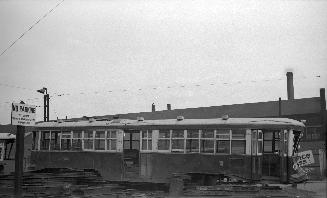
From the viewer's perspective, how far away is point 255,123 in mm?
16047

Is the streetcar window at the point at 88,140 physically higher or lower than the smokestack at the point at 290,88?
lower

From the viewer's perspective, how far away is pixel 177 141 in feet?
56.0

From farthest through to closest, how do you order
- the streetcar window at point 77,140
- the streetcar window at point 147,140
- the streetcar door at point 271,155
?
the streetcar window at point 77,140, the streetcar window at point 147,140, the streetcar door at point 271,155

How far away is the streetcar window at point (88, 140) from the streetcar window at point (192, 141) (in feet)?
16.5

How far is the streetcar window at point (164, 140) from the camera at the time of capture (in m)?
17.2

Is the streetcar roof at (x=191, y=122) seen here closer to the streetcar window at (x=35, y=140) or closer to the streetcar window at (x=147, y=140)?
the streetcar window at (x=147, y=140)

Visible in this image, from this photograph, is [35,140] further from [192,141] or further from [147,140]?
[192,141]

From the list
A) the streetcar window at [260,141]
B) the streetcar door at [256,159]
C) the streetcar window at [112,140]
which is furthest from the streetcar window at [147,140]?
the streetcar window at [260,141]

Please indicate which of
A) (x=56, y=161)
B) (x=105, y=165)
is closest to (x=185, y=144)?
(x=105, y=165)

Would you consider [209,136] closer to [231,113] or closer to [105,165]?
[105,165]

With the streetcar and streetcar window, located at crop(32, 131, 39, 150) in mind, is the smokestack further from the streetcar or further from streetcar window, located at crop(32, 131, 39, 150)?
streetcar window, located at crop(32, 131, 39, 150)

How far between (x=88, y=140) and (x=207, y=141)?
613 cm

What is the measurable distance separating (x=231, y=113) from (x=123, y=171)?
2681 centimetres

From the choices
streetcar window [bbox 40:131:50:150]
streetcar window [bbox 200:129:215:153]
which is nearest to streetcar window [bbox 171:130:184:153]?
streetcar window [bbox 200:129:215:153]
